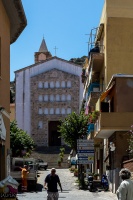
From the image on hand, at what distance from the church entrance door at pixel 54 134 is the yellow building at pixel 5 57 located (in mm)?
64465

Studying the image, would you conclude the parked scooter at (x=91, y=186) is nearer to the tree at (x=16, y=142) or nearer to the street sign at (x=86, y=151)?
the street sign at (x=86, y=151)

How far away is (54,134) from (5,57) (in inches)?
2629

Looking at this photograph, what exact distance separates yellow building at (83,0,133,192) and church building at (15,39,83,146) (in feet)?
132

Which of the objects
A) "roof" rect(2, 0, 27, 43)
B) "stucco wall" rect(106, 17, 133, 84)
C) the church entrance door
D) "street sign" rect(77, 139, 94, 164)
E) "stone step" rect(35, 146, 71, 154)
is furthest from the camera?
the church entrance door

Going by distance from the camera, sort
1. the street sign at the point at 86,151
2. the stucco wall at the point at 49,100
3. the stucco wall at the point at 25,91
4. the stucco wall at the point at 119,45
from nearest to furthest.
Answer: the street sign at the point at 86,151 → the stucco wall at the point at 119,45 → the stucco wall at the point at 25,91 → the stucco wall at the point at 49,100

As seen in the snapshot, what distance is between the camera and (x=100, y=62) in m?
36.4

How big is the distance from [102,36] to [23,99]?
46751 mm

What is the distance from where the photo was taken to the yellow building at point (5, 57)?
59.2ft

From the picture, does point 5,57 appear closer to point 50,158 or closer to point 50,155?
point 50,158

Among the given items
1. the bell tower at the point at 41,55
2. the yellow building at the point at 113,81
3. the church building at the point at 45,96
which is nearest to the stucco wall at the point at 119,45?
the yellow building at the point at 113,81

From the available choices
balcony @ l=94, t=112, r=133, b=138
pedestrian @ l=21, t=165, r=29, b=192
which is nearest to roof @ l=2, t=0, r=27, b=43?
balcony @ l=94, t=112, r=133, b=138

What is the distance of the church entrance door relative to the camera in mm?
85000

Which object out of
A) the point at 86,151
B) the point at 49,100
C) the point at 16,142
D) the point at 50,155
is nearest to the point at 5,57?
the point at 86,151

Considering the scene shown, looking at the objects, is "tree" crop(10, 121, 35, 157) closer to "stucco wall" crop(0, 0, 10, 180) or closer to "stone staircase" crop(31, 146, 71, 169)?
"stone staircase" crop(31, 146, 71, 169)
